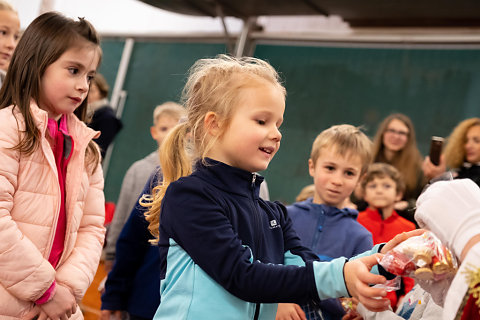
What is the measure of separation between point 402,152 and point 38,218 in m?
3.03

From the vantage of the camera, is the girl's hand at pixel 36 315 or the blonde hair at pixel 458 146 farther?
the blonde hair at pixel 458 146

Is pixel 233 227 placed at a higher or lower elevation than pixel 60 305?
higher

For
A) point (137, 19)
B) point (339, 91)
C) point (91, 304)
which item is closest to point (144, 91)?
point (137, 19)

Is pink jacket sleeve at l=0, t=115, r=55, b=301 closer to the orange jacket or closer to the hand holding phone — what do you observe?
the orange jacket

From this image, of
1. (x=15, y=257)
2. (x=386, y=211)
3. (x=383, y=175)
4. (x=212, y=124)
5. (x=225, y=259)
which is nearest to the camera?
(x=225, y=259)

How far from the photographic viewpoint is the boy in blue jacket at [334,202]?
2.45 metres

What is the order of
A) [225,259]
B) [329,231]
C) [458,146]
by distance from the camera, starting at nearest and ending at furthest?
1. [225,259]
2. [329,231]
3. [458,146]

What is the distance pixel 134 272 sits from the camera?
260 centimetres

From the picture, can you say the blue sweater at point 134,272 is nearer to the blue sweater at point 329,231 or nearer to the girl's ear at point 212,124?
the blue sweater at point 329,231

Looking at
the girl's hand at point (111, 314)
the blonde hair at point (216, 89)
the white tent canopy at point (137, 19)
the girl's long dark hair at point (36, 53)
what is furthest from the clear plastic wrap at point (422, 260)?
the white tent canopy at point (137, 19)

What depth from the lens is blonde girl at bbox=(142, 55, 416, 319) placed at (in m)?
1.34

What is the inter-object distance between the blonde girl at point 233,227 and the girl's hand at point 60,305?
0.47m

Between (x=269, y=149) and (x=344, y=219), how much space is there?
1.10 meters

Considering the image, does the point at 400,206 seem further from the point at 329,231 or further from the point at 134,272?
the point at 134,272
